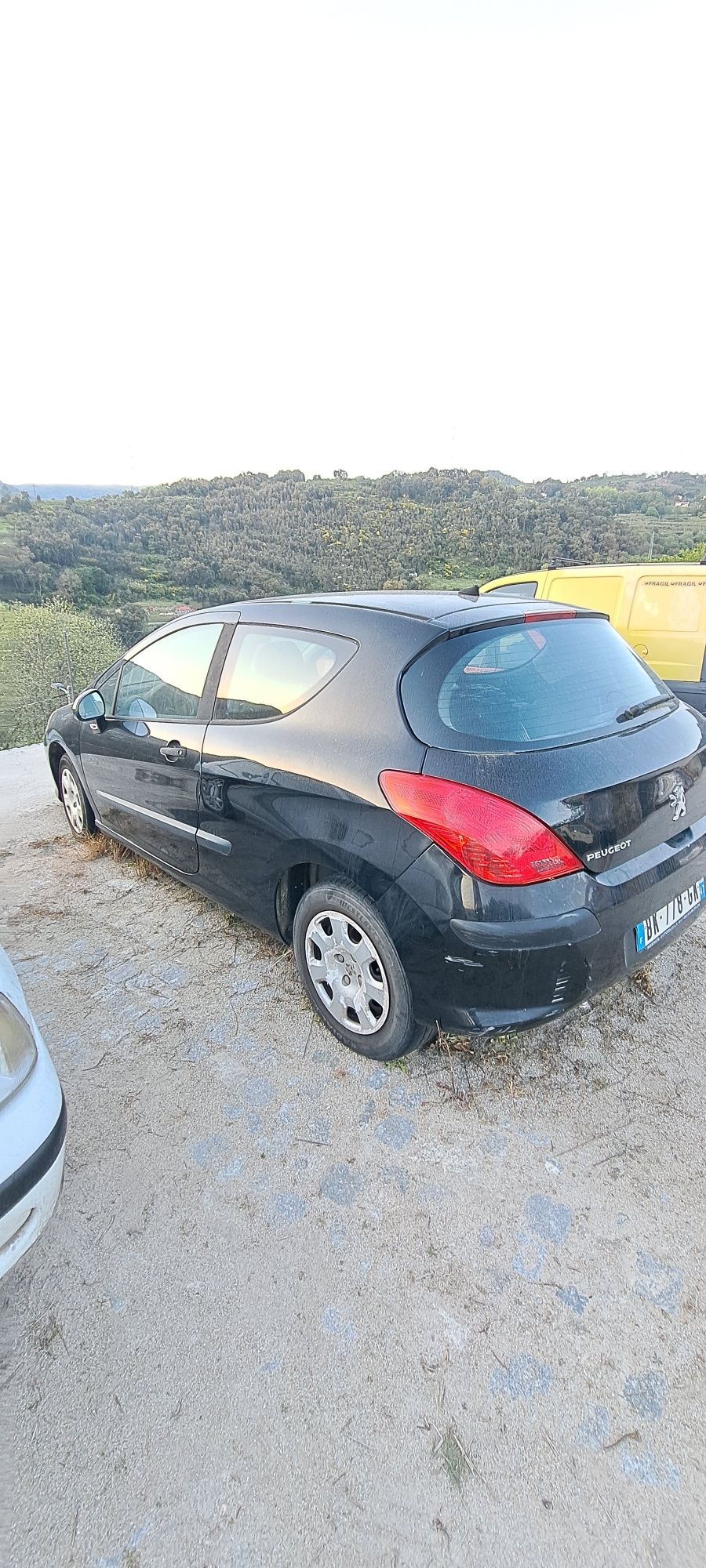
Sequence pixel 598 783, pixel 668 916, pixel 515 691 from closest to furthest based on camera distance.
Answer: pixel 598 783 < pixel 515 691 < pixel 668 916

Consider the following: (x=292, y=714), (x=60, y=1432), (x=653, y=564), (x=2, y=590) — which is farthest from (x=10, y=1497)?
(x=2, y=590)

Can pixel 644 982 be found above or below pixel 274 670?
below

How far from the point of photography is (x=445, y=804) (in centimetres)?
172

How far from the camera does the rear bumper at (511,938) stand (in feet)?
5.57

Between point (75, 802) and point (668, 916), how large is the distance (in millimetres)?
3482

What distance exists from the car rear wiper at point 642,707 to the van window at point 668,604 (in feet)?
8.39

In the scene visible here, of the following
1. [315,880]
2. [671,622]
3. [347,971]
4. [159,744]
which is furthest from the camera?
[671,622]

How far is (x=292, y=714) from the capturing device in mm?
2260

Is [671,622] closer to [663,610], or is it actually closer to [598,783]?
[663,610]

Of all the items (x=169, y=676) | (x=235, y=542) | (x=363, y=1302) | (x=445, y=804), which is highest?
(x=235, y=542)

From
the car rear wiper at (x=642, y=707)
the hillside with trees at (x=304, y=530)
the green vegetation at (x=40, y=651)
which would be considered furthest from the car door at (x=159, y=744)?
the green vegetation at (x=40, y=651)

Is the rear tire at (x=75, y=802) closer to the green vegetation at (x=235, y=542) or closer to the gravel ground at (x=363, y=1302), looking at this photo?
the gravel ground at (x=363, y=1302)

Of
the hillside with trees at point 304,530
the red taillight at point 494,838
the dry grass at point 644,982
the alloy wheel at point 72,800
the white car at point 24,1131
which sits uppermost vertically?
the hillside with trees at point 304,530

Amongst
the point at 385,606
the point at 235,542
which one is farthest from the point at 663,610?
the point at 235,542
